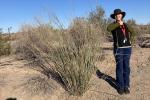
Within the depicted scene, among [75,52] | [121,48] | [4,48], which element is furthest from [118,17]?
[4,48]

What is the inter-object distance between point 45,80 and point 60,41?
60.7 inches

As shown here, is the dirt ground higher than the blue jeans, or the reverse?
the blue jeans

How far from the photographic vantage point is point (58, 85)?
9.97 metres

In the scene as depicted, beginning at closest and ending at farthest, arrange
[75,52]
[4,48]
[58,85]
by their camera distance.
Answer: [75,52]
[58,85]
[4,48]

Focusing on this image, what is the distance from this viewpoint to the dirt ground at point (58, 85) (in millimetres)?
9180

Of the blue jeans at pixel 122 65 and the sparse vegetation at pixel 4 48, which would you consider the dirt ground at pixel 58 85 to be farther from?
the sparse vegetation at pixel 4 48

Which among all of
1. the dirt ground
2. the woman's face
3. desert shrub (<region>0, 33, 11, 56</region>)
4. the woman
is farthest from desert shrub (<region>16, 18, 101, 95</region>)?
desert shrub (<region>0, 33, 11, 56</region>)

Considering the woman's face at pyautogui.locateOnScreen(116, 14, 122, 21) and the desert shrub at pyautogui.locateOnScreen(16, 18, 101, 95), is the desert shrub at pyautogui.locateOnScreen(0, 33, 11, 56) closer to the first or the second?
the desert shrub at pyautogui.locateOnScreen(16, 18, 101, 95)

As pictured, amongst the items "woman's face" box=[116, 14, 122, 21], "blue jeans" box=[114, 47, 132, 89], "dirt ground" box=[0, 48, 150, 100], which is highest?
"woman's face" box=[116, 14, 122, 21]

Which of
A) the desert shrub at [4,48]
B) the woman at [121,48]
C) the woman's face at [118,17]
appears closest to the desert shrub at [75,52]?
the woman at [121,48]

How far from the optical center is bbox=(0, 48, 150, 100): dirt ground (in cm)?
918

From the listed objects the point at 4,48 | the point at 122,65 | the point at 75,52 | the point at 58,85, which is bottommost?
the point at 58,85

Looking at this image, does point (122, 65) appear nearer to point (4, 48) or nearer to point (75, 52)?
point (75, 52)

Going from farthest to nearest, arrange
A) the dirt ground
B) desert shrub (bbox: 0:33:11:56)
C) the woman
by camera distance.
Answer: desert shrub (bbox: 0:33:11:56), the dirt ground, the woman
